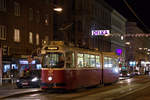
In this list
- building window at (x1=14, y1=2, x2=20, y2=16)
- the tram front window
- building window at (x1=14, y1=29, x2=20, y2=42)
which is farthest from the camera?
building window at (x1=14, y1=2, x2=20, y2=16)

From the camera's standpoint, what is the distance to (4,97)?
75.4 ft

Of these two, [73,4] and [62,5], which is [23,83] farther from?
[73,4]

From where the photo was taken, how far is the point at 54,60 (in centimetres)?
2555

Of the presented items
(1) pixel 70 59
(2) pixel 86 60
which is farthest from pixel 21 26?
(1) pixel 70 59

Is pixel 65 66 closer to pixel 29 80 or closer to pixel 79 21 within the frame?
pixel 29 80

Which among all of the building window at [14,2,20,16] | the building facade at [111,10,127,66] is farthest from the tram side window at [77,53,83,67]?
the building facade at [111,10,127,66]

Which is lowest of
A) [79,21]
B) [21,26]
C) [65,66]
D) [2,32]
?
[65,66]

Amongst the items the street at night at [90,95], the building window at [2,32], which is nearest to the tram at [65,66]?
the street at night at [90,95]

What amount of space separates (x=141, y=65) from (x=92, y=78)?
65.7 metres

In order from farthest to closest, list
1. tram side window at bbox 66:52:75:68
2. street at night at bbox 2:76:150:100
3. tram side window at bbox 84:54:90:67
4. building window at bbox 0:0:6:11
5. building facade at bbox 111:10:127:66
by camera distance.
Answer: building facade at bbox 111:10:127:66, building window at bbox 0:0:6:11, tram side window at bbox 84:54:90:67, tram side window at bbox 66:52:75:68, street at night at bbox 2:76:150:100

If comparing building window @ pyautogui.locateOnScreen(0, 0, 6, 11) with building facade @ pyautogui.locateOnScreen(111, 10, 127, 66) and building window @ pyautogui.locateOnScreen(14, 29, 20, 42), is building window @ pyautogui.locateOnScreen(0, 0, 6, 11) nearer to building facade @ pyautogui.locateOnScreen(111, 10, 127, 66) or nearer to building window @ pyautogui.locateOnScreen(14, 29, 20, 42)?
building window @ pyautogui.locateOnScreen(14, 29, 20, 42)

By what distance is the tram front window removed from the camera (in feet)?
83.2

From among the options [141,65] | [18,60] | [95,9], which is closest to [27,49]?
[18,60]

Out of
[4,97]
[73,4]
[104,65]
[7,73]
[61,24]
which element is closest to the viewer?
[4,97]
